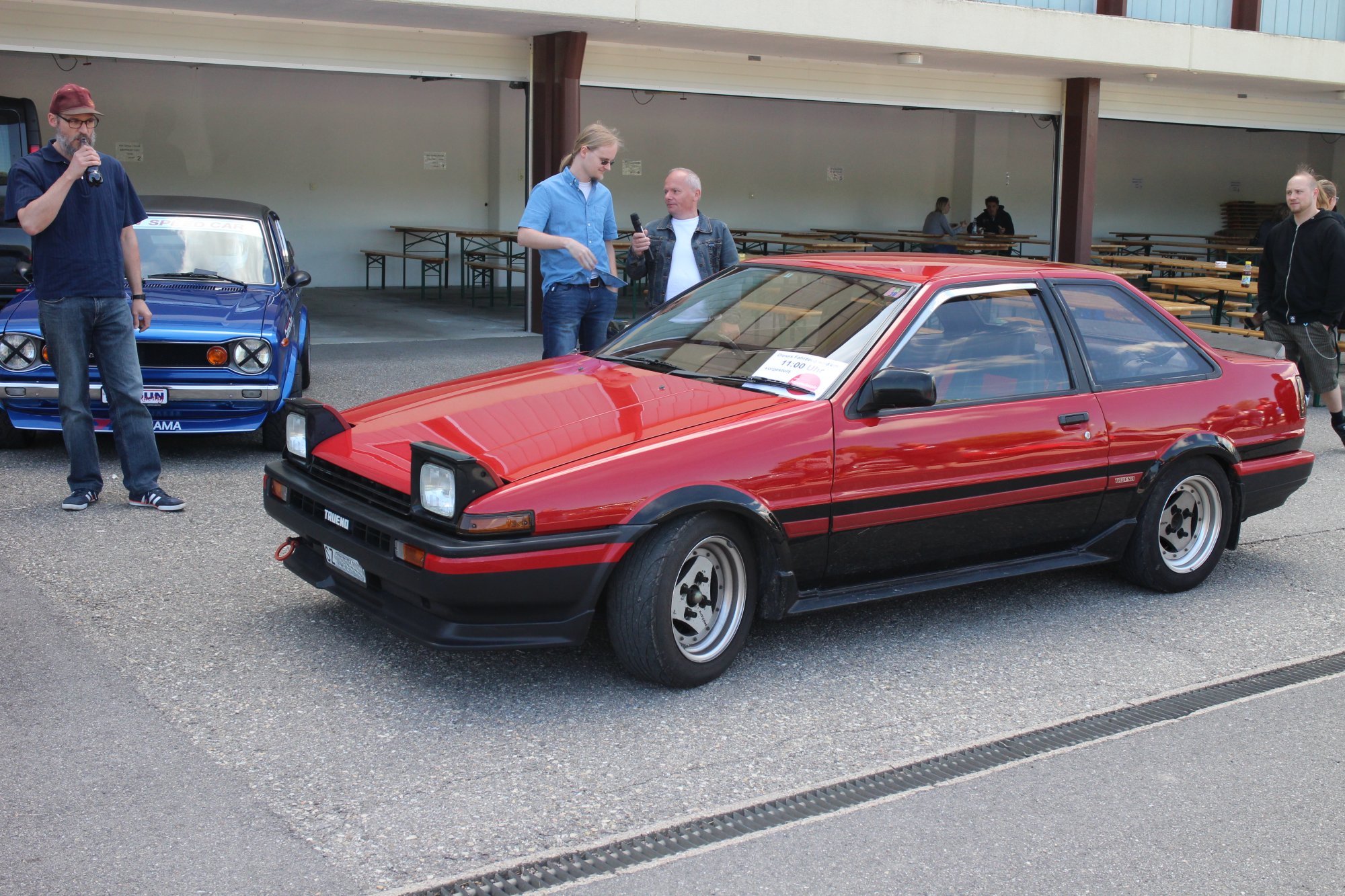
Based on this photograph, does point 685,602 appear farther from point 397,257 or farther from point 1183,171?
point 1183,171

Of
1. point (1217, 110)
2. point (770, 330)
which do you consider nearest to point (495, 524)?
point (770, 330)

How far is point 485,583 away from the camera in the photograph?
3787 mm

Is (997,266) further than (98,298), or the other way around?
(98,298)

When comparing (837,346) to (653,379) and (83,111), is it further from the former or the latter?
(83,111)

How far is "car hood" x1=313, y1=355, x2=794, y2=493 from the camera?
4.09 meters

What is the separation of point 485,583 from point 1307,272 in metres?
6.98

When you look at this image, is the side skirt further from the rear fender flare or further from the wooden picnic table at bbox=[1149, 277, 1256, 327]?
the wooden picnic table at bbox=[1149, 277, 1256, 327]

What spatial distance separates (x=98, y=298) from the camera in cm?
607

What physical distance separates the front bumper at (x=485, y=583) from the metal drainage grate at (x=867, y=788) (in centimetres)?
84

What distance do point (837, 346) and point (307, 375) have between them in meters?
6.16

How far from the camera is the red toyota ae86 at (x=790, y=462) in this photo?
12.8 ft

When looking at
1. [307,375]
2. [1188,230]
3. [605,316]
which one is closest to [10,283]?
[307,375]

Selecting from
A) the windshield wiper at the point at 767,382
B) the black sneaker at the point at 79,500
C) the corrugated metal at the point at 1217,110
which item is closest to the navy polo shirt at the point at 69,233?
the black sneaker at the point at 79,500

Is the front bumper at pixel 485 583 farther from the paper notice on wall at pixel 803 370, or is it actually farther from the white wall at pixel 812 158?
the white wall at pixel 812 158
